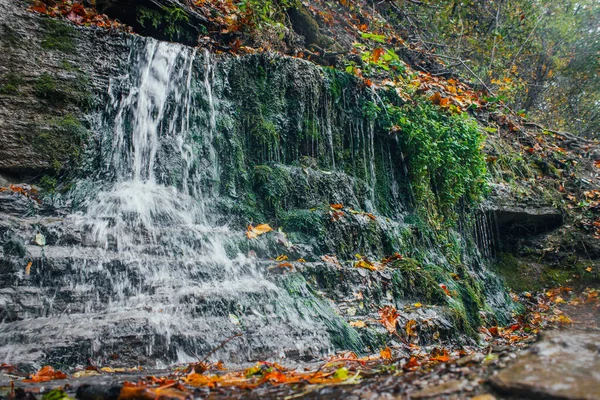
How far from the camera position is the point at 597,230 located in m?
8.33

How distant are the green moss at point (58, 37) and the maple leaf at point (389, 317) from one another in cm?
480

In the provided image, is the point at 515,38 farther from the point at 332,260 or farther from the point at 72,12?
the point at 72,12

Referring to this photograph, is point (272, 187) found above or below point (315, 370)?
above

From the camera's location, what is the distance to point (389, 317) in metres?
4.18

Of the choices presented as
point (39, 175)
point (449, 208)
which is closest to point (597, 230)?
point (449, 208)

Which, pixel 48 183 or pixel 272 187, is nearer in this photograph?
pixel 48 183

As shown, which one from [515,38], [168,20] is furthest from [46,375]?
[515,38]

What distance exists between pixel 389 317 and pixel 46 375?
2.96 metres

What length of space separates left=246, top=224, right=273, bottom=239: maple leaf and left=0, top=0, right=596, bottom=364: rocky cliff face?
0.13m

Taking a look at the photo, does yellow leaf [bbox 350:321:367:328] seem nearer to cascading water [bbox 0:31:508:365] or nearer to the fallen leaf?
cascading water [bbox 0:31:508:365]

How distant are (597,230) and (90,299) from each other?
9160 millimetres

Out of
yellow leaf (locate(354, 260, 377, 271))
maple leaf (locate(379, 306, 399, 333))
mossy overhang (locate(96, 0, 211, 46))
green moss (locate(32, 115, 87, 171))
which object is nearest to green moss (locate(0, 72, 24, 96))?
green moss (locate(32, 115, 87, 171))

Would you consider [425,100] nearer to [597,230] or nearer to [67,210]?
[597,230]

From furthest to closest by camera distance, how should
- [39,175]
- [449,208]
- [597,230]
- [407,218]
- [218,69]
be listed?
[597,230] → [449,208] → [407,218] → [218,69] → [39,175]
